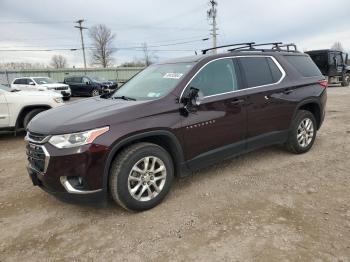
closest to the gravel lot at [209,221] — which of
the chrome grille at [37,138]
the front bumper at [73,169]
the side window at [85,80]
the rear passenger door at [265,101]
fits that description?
the front bumper at [73,169]

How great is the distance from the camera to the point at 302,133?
524 centimetres

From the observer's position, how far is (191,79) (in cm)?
383

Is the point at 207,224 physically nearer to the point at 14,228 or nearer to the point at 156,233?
the point at 156,233

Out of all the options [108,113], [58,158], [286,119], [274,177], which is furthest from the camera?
Answer: [286,119]

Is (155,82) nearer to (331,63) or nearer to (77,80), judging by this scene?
(331,63)

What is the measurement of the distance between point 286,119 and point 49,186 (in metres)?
3.57

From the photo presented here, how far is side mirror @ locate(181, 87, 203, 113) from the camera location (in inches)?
144

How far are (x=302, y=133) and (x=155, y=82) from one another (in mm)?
2743

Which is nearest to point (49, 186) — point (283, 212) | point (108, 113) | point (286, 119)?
point (108, 113)

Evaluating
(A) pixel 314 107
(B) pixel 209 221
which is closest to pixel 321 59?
(A) pixel 314 107

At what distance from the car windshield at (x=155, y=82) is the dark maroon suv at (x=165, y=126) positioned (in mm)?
19

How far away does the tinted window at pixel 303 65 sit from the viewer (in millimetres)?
5187

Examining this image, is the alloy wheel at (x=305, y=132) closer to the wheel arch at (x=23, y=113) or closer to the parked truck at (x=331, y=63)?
the wheel arch at (x=23, y=113)

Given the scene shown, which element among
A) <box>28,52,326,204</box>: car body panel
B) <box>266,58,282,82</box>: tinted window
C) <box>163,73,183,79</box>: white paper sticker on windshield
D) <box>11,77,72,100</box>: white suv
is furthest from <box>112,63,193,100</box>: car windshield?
<box>11,77,72,100</box>: white suv
